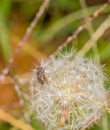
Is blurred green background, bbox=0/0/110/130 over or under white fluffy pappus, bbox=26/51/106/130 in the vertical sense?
over

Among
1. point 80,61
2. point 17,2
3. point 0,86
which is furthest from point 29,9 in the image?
point 80,61

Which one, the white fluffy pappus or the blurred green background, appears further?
the blurred green background

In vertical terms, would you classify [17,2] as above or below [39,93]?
above

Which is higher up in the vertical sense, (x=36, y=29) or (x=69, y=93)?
(x=36, y=29)

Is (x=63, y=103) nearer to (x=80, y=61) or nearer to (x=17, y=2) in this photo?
(x=80, y=61)

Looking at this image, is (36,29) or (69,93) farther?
(36,29)
